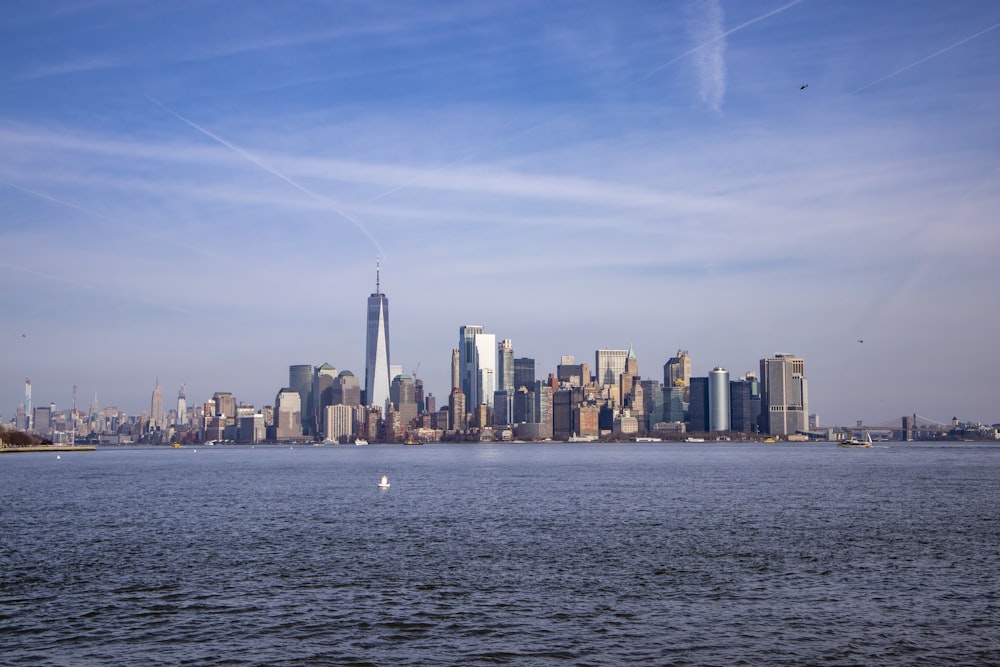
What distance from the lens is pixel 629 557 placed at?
186ft

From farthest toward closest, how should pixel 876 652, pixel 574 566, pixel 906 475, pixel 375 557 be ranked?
pixel 906 475, pixel 375 557, pixel 574 566, pixel 876 652

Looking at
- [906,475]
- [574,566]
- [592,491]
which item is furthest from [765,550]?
[906,475]

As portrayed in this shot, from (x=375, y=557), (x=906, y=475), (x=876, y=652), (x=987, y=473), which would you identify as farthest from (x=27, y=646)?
(x=987, y=473)

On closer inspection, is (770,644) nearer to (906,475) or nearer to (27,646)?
(27,646)

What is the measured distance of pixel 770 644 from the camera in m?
36.0

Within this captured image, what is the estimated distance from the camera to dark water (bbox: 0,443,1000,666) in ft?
118

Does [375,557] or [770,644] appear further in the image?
[375,557]

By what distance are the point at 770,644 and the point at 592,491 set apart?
262 ft

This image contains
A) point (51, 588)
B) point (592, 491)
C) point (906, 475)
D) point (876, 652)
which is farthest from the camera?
point (906, 475)

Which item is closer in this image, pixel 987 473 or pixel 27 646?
pixel 27 646

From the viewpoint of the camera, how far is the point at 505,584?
4816cm

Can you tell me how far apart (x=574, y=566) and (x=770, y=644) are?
18.6 metres

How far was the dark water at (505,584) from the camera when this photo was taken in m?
35.8

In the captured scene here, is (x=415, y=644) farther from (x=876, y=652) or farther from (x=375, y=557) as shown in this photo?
(x=375, y=557)
